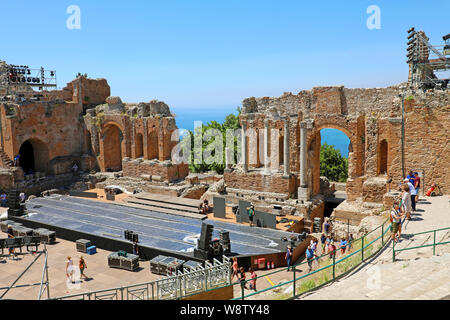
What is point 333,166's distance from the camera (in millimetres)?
41656

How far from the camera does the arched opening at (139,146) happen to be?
34.4m

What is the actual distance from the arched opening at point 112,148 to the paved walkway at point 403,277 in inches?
1130

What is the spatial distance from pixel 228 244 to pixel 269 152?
11274 mm

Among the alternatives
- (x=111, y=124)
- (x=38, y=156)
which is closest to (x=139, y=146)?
Answer: (x=111, y=124)

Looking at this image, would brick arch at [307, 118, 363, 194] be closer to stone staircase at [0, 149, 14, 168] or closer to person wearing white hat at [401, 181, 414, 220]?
person wearing white hat at [401, 181, 414, 220]

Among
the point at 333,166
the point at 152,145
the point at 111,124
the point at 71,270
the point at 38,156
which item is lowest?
the point at 71,270

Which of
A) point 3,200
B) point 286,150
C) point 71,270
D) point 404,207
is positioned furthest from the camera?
point 3,200

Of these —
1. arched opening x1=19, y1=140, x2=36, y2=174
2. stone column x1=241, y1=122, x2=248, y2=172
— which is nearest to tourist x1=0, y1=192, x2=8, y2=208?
arched opening x1=19, y1=140, x2=36, y2=174

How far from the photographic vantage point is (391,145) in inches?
813

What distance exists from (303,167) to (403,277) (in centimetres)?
1477

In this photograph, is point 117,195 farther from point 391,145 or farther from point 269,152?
point 391,145

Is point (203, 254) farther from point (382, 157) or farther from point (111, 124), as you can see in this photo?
point (111, 124)

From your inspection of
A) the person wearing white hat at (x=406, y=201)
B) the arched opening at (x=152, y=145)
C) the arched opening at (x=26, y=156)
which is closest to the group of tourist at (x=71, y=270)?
the person wearing white hat at (x=406, y=201)
